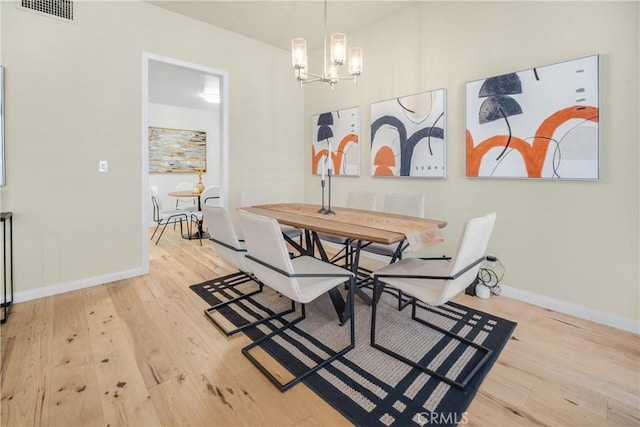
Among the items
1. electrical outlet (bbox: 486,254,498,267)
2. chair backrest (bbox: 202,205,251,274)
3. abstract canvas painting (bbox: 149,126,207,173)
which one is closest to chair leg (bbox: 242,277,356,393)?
chair backrest (bbox: 202,205,251,274)

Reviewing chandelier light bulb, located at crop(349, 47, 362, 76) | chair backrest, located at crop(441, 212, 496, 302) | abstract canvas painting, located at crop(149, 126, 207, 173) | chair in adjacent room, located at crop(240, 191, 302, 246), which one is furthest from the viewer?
abstract canvas painting, located at crop(149, 126, 207, 173)

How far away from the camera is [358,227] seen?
1972mm

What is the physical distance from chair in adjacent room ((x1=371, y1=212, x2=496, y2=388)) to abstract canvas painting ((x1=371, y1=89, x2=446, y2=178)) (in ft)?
4.57

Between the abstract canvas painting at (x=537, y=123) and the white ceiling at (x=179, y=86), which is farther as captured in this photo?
the white ceiling at (x=179, y=86)

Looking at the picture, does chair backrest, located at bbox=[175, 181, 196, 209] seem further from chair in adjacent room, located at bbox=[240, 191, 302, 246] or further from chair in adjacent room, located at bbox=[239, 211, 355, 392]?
chair in adjacent room, located at bbox=[239, 211, 355, 392]

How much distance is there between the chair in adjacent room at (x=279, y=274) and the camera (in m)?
1.56

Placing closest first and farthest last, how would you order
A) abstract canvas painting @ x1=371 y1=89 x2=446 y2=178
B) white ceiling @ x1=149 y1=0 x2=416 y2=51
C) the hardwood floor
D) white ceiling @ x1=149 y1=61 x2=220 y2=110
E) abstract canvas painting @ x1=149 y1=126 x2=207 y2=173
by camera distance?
the hardwood floor, abstract canvas painting @ x1=371 y1=89 x2=446 y2=178, white ceiling @ x1=149 y1=0 x2=416 y2=51, white ceiling @ x1=149 y1=61 x2=220 y2=110, abstract canvas painting @ x1=149 y1=126 x2=207 y2=173

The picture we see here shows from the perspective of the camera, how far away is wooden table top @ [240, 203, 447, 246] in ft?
5.73

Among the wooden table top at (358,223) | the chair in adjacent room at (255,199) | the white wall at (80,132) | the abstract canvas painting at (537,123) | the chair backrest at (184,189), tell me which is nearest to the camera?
the wooden table top at (358,223)

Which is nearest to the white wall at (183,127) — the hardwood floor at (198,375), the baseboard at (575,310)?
the hardwood floor at (198,375)

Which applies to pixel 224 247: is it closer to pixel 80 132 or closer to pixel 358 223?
pixel 358 223

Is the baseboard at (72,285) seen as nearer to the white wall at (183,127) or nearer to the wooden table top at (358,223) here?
the wooden table top at (358,223)

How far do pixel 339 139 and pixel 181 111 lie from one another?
4.24 metres

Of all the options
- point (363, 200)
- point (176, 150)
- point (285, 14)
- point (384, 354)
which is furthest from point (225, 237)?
point (176, 150)
